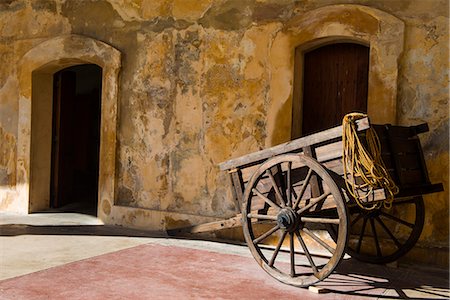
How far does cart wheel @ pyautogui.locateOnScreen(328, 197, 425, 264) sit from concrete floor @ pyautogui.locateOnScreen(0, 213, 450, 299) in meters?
0.16

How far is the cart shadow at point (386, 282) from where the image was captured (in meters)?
4.07

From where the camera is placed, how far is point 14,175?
7.86 metres

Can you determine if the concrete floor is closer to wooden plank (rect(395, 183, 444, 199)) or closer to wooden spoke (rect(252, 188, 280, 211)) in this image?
wooden spoke (rect(252, 188, 280, 211))

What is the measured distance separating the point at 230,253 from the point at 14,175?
13.9 ft

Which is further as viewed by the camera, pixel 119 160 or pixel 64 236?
pixel 119 160

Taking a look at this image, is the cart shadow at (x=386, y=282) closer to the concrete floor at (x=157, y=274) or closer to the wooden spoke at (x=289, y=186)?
the concrete floor at (x=157, y=274)

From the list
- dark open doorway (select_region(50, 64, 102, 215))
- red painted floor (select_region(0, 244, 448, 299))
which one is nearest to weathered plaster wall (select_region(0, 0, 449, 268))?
dark open doorway (select_region(50, 64, 102, 215))

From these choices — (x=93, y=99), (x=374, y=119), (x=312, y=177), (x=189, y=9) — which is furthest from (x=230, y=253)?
(x=93, y=99)

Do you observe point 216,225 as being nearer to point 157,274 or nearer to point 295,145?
point 157,274

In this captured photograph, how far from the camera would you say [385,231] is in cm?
512

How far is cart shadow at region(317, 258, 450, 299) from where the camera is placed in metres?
4.07

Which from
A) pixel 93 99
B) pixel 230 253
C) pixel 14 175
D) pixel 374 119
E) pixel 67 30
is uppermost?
pixel 67 30

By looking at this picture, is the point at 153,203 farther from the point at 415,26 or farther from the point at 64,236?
the point at 415,26

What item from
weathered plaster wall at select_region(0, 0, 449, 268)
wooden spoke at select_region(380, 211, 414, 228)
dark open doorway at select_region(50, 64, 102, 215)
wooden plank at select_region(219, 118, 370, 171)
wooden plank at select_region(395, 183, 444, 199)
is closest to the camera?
wooden plank at select_region(219, 118, 370, 171)
